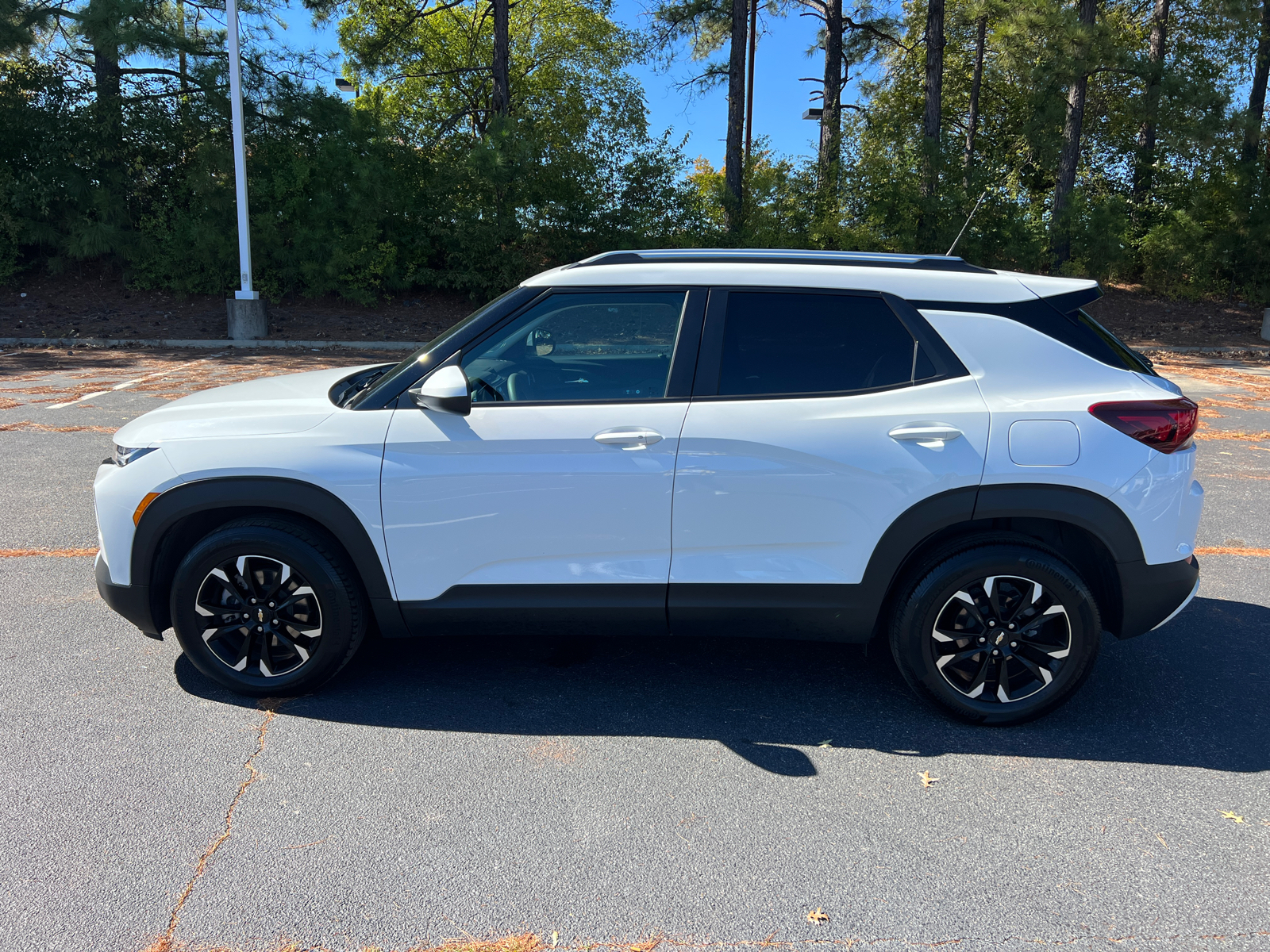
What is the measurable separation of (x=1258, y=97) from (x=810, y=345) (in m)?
26.6

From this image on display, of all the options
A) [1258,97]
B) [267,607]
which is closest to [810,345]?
[267,607]

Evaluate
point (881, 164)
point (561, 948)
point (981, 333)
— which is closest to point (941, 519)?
point (981, 333)

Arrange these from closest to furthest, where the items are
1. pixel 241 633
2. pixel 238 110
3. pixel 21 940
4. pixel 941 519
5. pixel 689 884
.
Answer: pixel 21 940, pixel 689 884, pixel 941 519, pixel 241 633, pixel 238 110

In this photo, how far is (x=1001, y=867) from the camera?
9.21ft

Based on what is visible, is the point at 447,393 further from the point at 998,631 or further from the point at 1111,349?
the point at 1111,349

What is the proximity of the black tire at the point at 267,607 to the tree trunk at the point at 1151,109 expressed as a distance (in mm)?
24243

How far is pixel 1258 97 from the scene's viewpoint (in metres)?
23.7

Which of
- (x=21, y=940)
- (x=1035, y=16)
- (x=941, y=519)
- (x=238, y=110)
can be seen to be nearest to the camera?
(x=21, y=940)

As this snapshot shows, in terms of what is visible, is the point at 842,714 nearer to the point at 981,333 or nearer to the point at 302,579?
the point at 981,333

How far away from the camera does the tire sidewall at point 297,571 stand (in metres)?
3.58

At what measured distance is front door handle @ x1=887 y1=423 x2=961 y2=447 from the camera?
3.43 meters

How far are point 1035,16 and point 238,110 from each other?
1658 cm

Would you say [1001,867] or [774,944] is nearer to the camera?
[774,944]

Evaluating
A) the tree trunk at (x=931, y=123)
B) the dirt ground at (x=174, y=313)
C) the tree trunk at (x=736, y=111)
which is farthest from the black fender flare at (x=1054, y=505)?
the tree trunk at (x=931, y=123)
